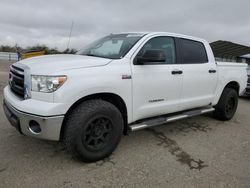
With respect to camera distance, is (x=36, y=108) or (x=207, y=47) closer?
(x=36, y=108)

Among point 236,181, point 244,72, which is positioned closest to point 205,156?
point 236,181

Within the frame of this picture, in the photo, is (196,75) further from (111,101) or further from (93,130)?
(93,130)

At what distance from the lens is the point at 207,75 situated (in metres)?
4.61

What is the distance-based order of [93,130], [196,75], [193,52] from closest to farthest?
[93,130]
[196,75]
[193,52]

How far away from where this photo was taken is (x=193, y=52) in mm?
4520

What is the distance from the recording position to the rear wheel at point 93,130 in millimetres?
2844

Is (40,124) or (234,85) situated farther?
(234,85)

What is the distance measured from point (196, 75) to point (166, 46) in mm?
839

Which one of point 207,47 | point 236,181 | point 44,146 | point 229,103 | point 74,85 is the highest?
point 207,47

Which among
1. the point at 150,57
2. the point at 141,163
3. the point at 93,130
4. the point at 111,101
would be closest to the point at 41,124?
the point at 93,130

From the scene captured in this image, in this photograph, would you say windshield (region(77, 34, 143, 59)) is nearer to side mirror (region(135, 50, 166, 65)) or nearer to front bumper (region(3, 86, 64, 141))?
side mirror (region(135, 50, 166, 65))

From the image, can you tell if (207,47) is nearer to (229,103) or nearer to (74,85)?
(229,103)

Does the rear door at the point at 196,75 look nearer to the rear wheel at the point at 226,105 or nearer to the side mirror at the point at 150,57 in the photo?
the rear wheel at the point at 226,105

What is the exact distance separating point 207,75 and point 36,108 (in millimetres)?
3363
